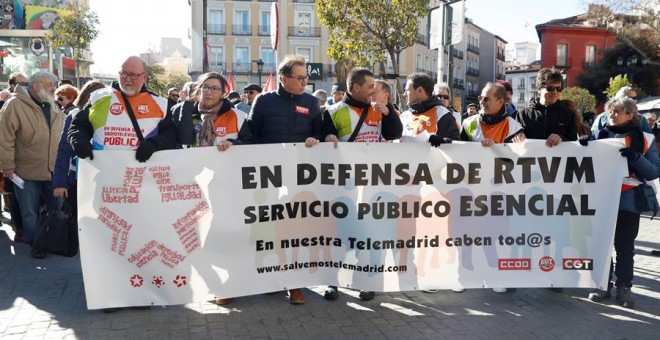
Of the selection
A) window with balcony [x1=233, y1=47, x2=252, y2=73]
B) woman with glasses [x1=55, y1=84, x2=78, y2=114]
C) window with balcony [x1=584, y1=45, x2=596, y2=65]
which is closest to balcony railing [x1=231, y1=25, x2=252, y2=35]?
window with balcony [x1=233, y1=47, x2=252, y2=73]

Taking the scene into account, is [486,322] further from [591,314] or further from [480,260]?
[591,314]

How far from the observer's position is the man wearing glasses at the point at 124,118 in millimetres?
4930

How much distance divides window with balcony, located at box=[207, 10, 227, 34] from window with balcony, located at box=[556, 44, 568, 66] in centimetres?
3256

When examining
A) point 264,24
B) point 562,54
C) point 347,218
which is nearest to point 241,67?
point 264,24

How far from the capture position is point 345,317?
4.86m

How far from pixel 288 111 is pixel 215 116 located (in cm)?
63

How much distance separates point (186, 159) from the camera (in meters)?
4.74

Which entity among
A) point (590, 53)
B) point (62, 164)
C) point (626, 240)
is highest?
point (590, 53)

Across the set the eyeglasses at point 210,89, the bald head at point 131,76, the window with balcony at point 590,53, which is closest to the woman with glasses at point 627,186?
the eyeglasses at point 210,89

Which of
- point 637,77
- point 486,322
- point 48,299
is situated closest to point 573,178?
point 486,322

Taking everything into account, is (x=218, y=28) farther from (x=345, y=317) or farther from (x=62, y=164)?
(x=345, y=317)

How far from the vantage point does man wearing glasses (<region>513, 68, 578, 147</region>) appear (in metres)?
5.48

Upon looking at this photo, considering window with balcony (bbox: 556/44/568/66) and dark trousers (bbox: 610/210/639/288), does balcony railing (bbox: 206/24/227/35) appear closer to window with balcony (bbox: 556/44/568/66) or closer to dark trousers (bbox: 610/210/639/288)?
window with balcony (bbox: 556/44/568/66)

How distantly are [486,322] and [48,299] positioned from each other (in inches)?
141
